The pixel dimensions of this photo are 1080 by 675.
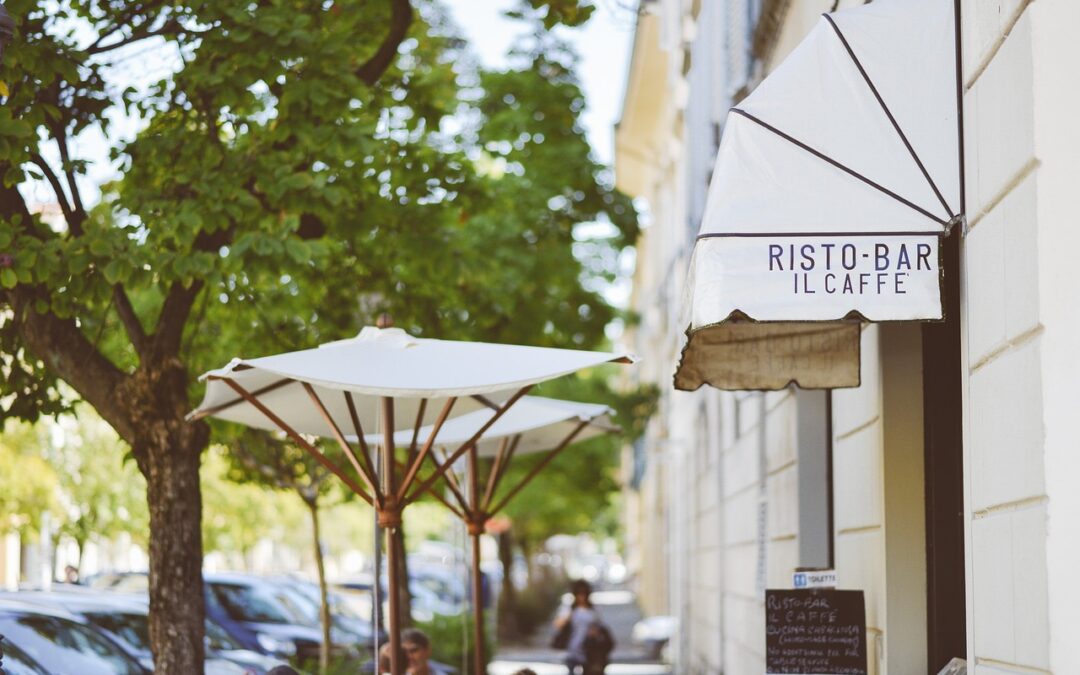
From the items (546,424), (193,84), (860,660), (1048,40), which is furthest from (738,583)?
(1048,40)

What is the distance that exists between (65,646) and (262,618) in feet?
27.2

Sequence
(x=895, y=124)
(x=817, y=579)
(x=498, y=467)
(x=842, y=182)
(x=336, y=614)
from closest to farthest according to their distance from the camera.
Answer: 1. (x=842, y=182)
2. (x=895, y=124)
3. (x=817, y=579)
4. (x=498, y=467)
5. (x=336, y=614)

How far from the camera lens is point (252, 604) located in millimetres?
18016

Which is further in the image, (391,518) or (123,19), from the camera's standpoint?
(123,19)

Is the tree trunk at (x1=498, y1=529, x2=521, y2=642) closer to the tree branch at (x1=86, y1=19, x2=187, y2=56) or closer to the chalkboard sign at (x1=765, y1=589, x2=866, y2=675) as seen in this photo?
the tree branch at (x1=86, y1=19, x2=187, y2=56)

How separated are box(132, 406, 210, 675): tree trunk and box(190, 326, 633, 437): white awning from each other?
455 mm

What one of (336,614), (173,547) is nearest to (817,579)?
(173,547)

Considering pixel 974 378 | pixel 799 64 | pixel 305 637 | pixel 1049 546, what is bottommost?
pixel 305 637

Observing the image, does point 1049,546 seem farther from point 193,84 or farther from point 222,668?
point 222,668

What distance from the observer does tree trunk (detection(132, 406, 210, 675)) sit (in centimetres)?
908

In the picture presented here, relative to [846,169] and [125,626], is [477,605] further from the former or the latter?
[846,169]

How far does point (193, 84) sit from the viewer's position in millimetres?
9227

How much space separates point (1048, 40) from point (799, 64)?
1.33m

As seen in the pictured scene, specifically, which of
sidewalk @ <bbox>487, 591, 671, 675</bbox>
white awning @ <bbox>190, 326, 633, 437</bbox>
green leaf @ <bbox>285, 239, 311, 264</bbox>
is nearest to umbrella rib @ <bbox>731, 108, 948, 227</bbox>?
white awning @ <bbox>190, 326, 633, 437</bbox>
